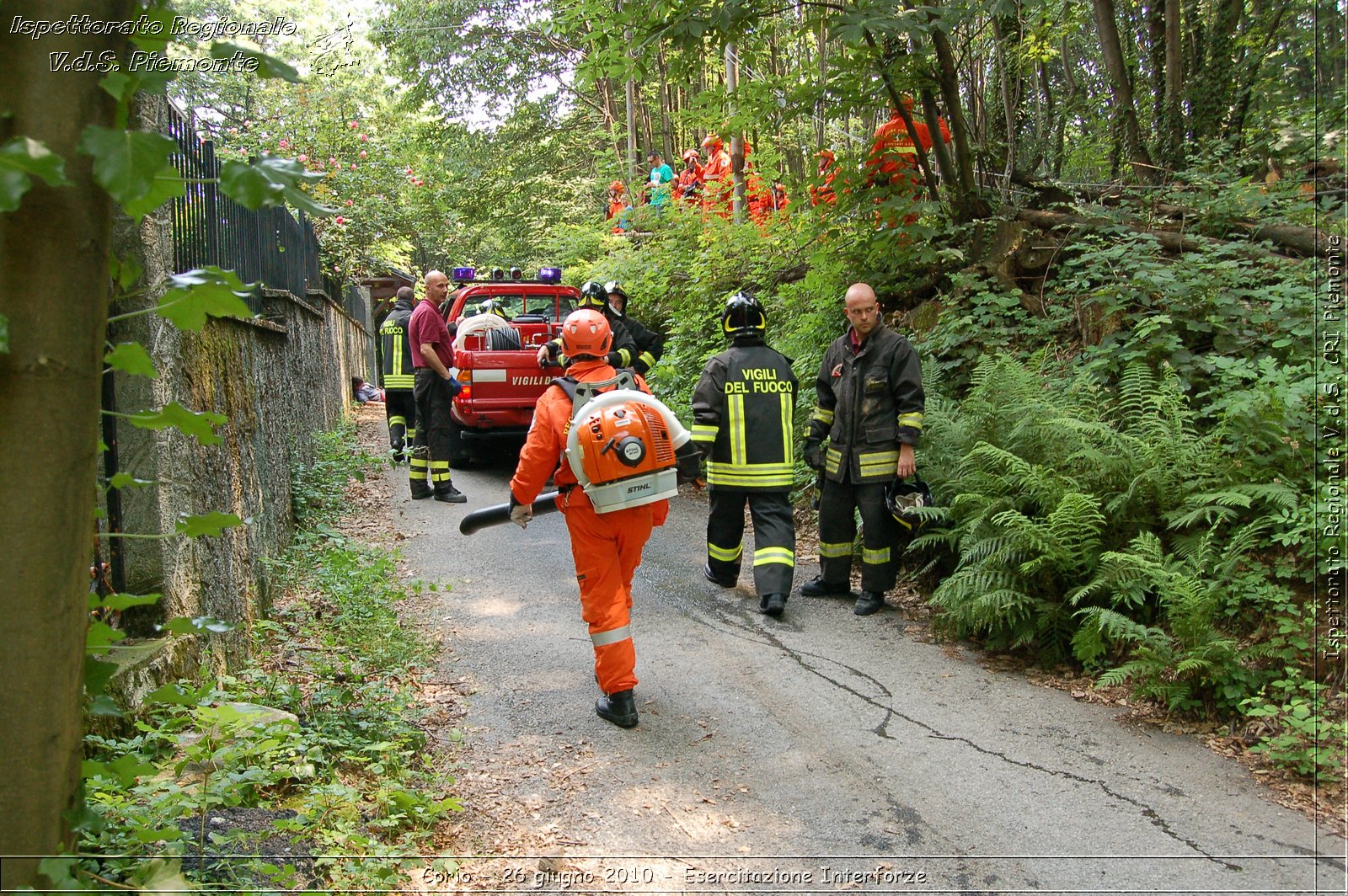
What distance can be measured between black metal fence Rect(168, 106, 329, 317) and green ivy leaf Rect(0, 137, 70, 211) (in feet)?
0.98

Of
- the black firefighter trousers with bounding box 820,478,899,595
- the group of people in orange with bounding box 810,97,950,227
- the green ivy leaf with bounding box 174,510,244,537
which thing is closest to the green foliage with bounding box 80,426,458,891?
the green ivy leaf with bounding box 174,510,244,537

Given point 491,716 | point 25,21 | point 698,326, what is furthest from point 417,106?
point 25,21

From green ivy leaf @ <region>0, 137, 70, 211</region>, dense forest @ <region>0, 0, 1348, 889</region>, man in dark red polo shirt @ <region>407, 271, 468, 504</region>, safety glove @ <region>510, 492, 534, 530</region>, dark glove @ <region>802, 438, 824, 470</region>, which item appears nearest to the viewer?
green ivy leaf @ <region>0, 137, 70, 211</region>

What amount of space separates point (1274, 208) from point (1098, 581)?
3945 mm

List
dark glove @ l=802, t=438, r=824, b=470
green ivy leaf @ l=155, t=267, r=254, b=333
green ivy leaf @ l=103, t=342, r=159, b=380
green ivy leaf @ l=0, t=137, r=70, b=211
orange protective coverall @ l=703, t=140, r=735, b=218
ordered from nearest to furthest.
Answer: green ivy leaf @ l=0, t=137, r=70, b=211, green ivy leaf @ l=155, t=267, r=254, b=333, green ivy leaf @ l=103, t=342, r=159, b=380, dark glove @ l=802, t=438, r=824, b=470, orange protective coverall @ l=703, t=140, r=735, b=218

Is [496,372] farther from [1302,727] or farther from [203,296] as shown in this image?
[203,296]

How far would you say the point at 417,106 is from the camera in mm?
22922

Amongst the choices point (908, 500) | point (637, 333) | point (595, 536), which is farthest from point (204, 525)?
point (637, 333)

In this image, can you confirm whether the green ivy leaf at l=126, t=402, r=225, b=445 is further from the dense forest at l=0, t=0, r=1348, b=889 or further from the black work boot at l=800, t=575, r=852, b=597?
the black work boot at l=800, t=575, r=852, b=597

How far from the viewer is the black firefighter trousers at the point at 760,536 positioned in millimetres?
Result: 6242

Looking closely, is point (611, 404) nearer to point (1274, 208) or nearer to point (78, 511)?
Answer: point (78, 511)

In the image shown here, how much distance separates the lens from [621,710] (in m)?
4.59

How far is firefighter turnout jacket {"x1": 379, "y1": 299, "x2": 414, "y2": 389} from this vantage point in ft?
34.8

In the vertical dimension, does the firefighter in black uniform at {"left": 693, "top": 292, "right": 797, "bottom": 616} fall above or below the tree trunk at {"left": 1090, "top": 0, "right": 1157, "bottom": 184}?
below
